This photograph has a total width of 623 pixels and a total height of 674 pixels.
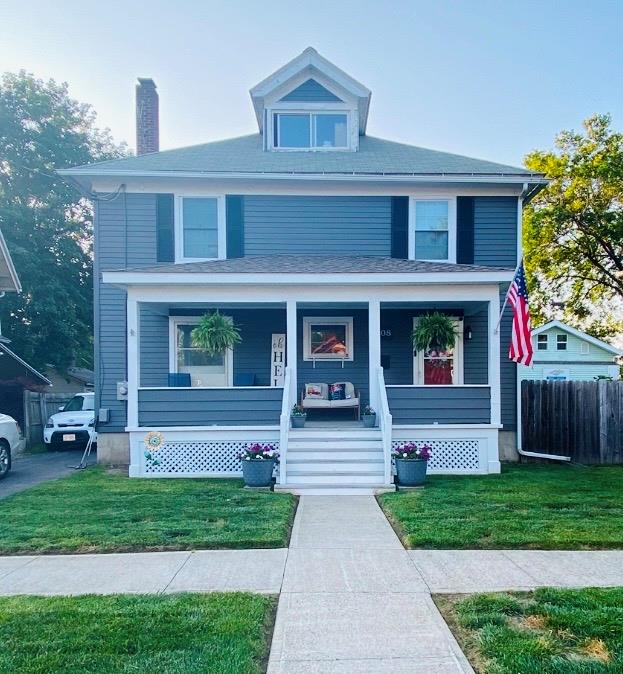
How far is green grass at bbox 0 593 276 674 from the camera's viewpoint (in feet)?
9.60

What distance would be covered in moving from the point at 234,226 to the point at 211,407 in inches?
160

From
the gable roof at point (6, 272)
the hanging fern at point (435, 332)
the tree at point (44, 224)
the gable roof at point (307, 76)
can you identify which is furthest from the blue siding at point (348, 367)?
the tree at point (44, 224)

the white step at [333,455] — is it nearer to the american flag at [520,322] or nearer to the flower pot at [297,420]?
the flower pot at [297,420]

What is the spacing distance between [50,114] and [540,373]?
25691 mm

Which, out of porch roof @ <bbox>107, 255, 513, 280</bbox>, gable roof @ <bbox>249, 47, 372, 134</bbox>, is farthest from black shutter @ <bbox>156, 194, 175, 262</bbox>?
gable roof @ <bbox>249, 47, 372, 134</bbox>

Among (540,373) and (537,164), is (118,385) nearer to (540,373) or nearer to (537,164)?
(537,164)

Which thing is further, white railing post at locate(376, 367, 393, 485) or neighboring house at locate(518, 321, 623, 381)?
neighboring house at locate(518, 321, 623, 381)

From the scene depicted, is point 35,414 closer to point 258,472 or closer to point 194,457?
point 194,457

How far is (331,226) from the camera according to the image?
11.3m

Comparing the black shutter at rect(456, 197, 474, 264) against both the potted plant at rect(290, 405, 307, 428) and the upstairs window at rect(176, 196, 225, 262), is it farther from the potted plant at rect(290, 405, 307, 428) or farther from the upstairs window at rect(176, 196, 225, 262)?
the upstairs window at rect(176, 196, 225, 262)

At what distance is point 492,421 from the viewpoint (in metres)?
9.23

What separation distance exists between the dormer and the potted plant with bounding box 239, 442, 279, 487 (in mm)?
7461

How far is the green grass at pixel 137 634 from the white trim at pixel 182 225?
26.3ft

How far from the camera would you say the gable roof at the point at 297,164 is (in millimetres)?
10758
